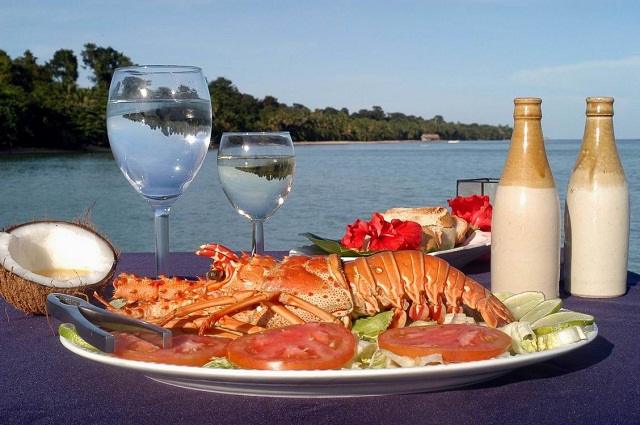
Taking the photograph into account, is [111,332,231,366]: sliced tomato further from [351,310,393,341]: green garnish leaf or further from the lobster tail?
the lobster tail

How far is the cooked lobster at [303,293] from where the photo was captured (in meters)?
1.44

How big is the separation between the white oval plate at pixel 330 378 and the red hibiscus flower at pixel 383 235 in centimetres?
92

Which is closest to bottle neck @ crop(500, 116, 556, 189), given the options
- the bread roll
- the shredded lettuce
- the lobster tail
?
the lobster tail

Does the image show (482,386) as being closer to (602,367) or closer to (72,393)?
(602,367)

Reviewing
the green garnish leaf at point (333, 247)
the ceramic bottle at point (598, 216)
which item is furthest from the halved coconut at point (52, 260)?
the ceramic bottle at point (598, 216)

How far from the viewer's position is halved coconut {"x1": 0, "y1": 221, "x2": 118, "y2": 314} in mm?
1674

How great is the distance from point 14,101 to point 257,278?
5110 centimetres

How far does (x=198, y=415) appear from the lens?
3.40 ft

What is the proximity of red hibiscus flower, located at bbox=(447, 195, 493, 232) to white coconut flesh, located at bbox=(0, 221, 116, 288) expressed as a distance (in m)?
1.19

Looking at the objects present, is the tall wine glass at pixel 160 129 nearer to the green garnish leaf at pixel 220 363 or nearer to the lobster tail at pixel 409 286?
the lobster tail at pixel 409 286

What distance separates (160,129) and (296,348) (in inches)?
31.7

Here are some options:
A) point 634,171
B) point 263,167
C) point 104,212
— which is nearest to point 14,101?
point 104,212

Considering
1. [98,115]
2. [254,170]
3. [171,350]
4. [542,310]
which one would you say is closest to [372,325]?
[542,310]

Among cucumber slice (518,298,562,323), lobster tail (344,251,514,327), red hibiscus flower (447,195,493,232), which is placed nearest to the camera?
cucumber slice (518,298,562,323)
